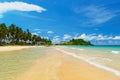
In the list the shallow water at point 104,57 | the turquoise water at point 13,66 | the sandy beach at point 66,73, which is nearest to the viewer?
the sandy beach at point 66,73

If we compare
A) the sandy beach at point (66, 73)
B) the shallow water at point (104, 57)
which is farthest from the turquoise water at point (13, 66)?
the shallow water at point (104, 57)

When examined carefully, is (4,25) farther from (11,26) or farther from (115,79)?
(115,79)

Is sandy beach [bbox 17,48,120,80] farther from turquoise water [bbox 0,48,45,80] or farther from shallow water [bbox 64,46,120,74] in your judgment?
shallow water [bbox 64,46,120,74]

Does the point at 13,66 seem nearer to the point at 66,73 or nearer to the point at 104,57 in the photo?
the point at 66,73

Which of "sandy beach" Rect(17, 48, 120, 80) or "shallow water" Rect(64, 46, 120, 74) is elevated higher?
"shallow water" Rect(64, 46, 120, 74)

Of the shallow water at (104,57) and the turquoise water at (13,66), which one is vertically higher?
the shallow water at (104,57)

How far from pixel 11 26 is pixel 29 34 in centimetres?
3292

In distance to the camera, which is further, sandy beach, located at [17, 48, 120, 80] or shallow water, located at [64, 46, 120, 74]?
shallow water, located at [64, 46, 120, 74]

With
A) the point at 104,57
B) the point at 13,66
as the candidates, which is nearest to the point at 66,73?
the point at 13,66

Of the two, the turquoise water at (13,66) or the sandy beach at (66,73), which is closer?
the sandy beach at (66,73)

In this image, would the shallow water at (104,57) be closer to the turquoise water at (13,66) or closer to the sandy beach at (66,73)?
the sandy beach at (66,73)

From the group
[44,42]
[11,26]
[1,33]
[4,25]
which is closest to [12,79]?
[1,33]

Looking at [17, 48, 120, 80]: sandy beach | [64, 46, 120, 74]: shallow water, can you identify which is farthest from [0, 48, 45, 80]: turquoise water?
[64, 46, 120, 74]: shallow water

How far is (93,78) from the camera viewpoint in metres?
8.87
